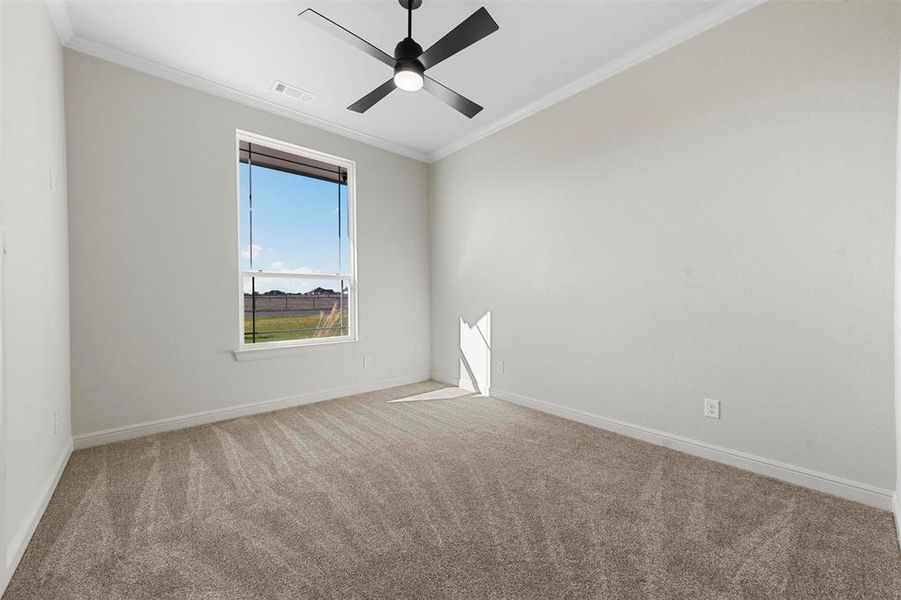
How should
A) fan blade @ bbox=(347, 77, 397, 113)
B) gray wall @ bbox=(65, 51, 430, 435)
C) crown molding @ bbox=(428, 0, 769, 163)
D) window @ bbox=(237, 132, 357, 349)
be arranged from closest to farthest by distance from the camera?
1. crown molding @ bbox=(428, 0, 769, 163)
2. fan blade @ bbox=(347, 77, 397, 113)
3. gray wall @ bbox=(65, 51, 430, 435)
4. window @ bbox=(237, 132, 357, 349)

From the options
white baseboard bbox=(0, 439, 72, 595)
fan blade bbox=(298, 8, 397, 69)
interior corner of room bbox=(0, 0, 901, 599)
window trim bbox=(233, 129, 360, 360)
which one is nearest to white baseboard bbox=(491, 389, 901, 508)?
interior corner of room bbox=(0, 0, 901, 599)

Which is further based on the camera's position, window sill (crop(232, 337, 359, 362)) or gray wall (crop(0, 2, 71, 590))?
window sill (crop(232, 337, 359, 362))

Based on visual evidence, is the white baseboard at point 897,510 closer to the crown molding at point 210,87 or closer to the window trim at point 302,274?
the window trim at point 302,274

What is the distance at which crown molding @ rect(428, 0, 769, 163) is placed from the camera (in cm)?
229

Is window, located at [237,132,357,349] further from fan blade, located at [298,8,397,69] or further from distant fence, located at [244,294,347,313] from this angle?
fan blade, located at [298,8,397,69]

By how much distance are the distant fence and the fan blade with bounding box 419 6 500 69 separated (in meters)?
2.47

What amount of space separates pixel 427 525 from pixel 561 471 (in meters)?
0.93

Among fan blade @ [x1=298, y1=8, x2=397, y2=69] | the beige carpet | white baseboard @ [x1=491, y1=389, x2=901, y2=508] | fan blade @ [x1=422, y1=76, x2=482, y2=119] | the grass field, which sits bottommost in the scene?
the beige carpet

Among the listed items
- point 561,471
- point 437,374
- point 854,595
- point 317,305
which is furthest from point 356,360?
point 854,595

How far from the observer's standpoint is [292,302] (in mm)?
3777

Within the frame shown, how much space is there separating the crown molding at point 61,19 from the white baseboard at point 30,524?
2.60 meters

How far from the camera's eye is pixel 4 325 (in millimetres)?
1471

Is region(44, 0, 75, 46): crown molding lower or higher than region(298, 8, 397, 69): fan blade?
higher

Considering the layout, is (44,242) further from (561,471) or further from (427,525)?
(561,471)
